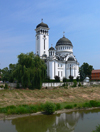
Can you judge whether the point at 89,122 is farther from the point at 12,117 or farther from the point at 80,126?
the point at 12,117

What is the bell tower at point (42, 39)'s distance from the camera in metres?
46.8

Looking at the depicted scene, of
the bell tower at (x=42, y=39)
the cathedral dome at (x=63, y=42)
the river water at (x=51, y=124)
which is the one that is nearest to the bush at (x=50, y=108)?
the river water at (x=51, y=124)

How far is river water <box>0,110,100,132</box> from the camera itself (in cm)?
1016

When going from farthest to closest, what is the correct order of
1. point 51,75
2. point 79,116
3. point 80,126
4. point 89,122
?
point 51,75, point 79,116, point 89,122, point 80,126

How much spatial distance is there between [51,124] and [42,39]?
38025 millimetres

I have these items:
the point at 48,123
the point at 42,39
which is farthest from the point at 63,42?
the point at 48,123

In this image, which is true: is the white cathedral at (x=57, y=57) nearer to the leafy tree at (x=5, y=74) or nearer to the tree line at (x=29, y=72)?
the leafy tree at (x=5, y=74)

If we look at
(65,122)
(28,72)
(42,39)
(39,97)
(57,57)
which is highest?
(42,39)

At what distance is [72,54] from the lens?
5188cm

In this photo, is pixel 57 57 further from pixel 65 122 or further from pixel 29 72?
pixel 65 122

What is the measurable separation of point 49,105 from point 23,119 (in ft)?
8.08

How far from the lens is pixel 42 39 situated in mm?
47094

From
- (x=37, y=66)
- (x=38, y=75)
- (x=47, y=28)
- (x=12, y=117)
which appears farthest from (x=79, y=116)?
(x=47, y=28)

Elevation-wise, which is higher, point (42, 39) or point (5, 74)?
point (42, 39)
